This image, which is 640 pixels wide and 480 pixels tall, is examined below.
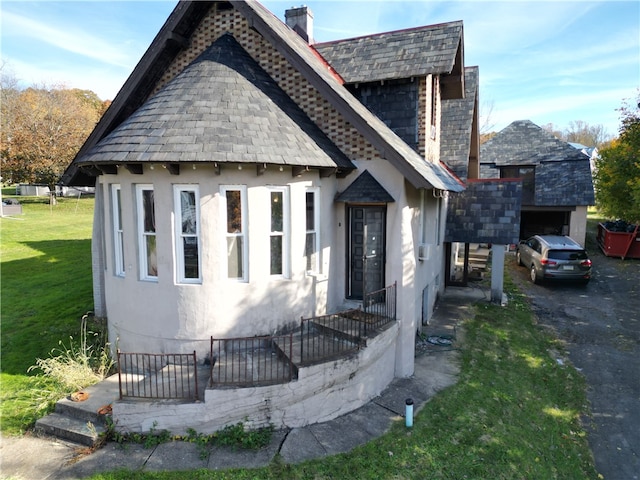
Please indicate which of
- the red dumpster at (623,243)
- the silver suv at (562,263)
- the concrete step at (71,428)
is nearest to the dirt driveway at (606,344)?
the silver suv at (562,263)

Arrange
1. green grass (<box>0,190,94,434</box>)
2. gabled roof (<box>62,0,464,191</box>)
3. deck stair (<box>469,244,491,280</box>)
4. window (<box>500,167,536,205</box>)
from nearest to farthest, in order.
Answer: green grass (<box>0,190,94,434</box>) < gabled roof (<box>62,0,464,191</box>) < deck stair (<box>469,244,491,280</box>) < window (<box>500,167,536,205</box>)

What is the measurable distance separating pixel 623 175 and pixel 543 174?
5.19 m

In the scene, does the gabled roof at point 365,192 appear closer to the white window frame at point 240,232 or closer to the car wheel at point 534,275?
the white window frame at point 240,232

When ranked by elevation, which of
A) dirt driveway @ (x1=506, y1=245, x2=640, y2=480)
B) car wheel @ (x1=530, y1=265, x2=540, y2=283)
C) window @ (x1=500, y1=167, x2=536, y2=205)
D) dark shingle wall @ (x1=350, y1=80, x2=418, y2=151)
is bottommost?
dirt driveway @ (x1=506, y1=245, x2=640, y2=480)

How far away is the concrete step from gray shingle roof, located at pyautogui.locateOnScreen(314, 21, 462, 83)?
9.79 m

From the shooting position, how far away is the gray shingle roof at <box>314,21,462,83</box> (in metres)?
10.8

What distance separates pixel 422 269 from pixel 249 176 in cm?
538

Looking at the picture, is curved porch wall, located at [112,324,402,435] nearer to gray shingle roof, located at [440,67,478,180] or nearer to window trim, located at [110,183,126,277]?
window trim, located at [110,183,126,277]

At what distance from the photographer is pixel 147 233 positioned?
314 inches

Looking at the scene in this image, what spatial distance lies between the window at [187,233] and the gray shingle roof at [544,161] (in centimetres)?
2253

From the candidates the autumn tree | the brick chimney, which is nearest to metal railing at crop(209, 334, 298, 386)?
the brick chimney

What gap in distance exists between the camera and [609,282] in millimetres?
18047

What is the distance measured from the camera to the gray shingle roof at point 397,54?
10.8m

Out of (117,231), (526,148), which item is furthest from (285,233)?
(526,148)
